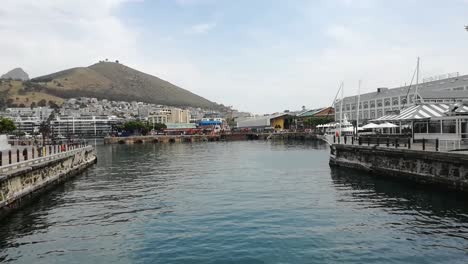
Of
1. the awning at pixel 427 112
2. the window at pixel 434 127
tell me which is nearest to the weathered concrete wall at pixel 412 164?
the awning at pixel 427 112

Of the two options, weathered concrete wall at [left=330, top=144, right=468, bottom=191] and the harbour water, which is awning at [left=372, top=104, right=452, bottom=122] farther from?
the harbour water

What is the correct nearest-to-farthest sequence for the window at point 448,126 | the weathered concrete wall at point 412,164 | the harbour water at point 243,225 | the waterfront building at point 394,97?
the harbour water at point 243,225
the weathered concrete wall at point 412,164
the window at point 448,126
the waterfront building at point 394,97

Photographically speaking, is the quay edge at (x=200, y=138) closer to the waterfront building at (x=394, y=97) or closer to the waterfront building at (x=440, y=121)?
the waterfront building at (x=394, y=97)

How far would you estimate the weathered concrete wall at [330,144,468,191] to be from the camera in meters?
25.3

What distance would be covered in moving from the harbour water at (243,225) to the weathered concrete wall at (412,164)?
4.23ft

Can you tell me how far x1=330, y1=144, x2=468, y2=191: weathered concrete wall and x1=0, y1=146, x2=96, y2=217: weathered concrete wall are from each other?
27.0 m

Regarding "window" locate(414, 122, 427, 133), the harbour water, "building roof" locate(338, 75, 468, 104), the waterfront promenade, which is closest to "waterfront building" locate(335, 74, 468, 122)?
"building roof" locate(338, 75, 468, 104)

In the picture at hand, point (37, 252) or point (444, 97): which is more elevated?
point (444, 97)

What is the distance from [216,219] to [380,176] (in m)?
20.4

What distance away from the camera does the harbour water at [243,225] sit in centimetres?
1498

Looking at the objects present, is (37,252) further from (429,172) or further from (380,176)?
(380,176)

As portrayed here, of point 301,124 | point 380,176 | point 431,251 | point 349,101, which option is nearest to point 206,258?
point 431,251

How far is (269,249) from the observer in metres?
15.3

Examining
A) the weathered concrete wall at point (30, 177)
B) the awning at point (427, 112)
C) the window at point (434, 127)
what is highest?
the awning at point (427, 112)
